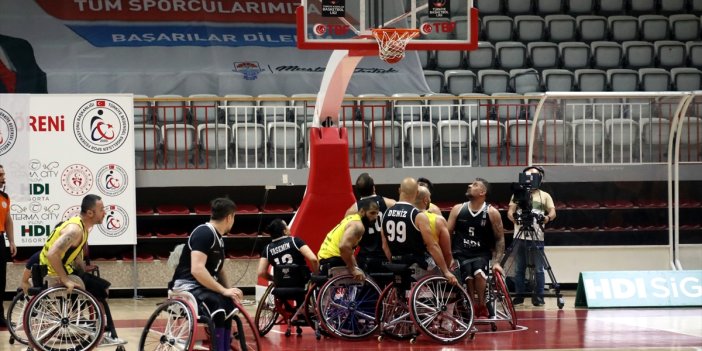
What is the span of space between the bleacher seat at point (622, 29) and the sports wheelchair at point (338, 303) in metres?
10.9

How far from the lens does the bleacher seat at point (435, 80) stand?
61.9 feet

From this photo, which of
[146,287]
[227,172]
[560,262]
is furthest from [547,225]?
[146,287]

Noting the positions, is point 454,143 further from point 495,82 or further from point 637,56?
point 637,56

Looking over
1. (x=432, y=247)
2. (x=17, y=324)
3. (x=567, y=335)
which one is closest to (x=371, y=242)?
(x=432, y=247)

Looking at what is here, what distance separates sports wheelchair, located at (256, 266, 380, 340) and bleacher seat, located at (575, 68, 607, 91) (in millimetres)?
8878

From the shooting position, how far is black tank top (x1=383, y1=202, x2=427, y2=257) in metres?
10.8

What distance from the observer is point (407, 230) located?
1086 centimetres

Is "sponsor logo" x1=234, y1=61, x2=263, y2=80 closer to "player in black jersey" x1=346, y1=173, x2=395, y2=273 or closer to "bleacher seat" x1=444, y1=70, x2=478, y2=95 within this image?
"bleacher seat" x1=444, y1=70, x2=478, y2=95

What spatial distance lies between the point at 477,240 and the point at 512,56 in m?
8.17

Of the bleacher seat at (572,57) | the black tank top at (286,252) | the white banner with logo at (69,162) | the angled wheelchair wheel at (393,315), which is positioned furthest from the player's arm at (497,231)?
the bleacher seat at (572,57)

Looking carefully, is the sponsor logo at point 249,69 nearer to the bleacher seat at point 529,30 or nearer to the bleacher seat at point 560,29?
the bleacher seat at point 529,30

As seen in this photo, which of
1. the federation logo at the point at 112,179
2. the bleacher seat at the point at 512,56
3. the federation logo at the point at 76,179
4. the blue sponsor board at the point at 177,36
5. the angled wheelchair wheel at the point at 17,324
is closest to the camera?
the angled wheelchair wheel at the point at 17,324

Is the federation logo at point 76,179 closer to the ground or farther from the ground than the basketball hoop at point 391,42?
closer to the ground

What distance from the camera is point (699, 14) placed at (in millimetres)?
21141
